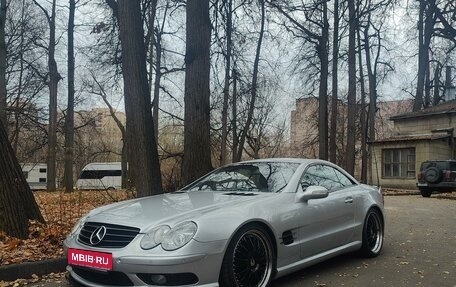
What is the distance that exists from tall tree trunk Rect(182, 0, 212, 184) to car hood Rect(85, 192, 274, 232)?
13.1ft

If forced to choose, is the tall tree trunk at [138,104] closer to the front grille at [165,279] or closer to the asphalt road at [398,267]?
the asphalt road at [398,267]

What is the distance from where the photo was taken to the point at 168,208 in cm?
479

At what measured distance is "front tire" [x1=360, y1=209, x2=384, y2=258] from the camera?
6.61 m

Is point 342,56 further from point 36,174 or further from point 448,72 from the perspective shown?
point 36,174

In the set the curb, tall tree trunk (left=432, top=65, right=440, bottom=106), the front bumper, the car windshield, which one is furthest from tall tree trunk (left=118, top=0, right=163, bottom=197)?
tall tree trunk (left=432, top=65, right=440, bottom=106)

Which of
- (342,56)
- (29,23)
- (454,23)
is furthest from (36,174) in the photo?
(454,23)

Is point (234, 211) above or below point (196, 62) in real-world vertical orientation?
below

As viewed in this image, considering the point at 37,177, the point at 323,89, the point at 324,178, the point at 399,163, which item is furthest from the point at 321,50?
the point at 37,177

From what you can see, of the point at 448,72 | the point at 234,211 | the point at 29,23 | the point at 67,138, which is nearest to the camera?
the point at 234,211

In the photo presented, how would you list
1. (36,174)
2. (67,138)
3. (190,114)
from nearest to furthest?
(190,114) → (67,138) → (36,174)

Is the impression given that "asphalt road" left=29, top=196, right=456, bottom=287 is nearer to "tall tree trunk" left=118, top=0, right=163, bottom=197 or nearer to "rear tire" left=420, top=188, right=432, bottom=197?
"tall tree trunk" left=118, top=0, right=163, bottom=197

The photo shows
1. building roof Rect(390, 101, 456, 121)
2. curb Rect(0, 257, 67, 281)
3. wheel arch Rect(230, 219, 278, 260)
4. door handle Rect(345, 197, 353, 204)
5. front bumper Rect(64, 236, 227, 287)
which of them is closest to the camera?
front bumper Rect(64, 236, 227, 287)

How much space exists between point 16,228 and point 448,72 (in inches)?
1422

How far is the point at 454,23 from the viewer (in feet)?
95.9
